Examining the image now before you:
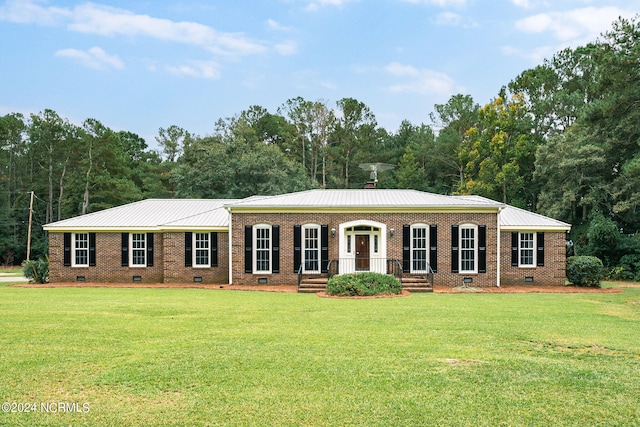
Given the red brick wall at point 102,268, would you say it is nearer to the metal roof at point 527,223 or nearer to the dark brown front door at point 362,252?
the dark brown front door at point 362,252

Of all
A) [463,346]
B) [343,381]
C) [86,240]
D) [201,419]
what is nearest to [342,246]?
[86,240]

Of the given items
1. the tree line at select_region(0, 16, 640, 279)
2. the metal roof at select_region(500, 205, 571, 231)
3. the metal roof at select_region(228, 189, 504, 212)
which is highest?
the tree line at select_region(0, 16, 640, 279)

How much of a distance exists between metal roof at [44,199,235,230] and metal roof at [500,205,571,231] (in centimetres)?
1264

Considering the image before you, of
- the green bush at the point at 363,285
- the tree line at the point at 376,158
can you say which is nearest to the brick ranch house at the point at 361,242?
the green bush at the point at 363,285

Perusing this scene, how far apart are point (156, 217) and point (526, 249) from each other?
1735 cm

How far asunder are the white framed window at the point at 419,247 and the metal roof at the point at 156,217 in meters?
8.39

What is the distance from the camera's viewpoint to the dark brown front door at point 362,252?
73.2 feet

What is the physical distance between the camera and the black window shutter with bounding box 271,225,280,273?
22406 mm

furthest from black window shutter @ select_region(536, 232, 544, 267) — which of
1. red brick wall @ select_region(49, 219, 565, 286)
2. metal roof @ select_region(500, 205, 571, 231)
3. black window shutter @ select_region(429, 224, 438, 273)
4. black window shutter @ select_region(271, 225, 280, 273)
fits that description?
black window shutter @ select_region(271, 225, 280, 273)

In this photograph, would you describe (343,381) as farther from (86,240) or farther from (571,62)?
(571,62)

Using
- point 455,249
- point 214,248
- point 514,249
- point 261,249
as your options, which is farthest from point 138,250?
point 514,249

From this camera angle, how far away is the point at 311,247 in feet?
73.3

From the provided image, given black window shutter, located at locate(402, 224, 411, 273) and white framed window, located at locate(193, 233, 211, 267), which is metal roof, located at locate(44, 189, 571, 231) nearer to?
white framed window, located at locate(193, 233, 211, 267)

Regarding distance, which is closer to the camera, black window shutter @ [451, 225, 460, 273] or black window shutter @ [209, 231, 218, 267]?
black window shutter @ [451, 225, 460, 273]
